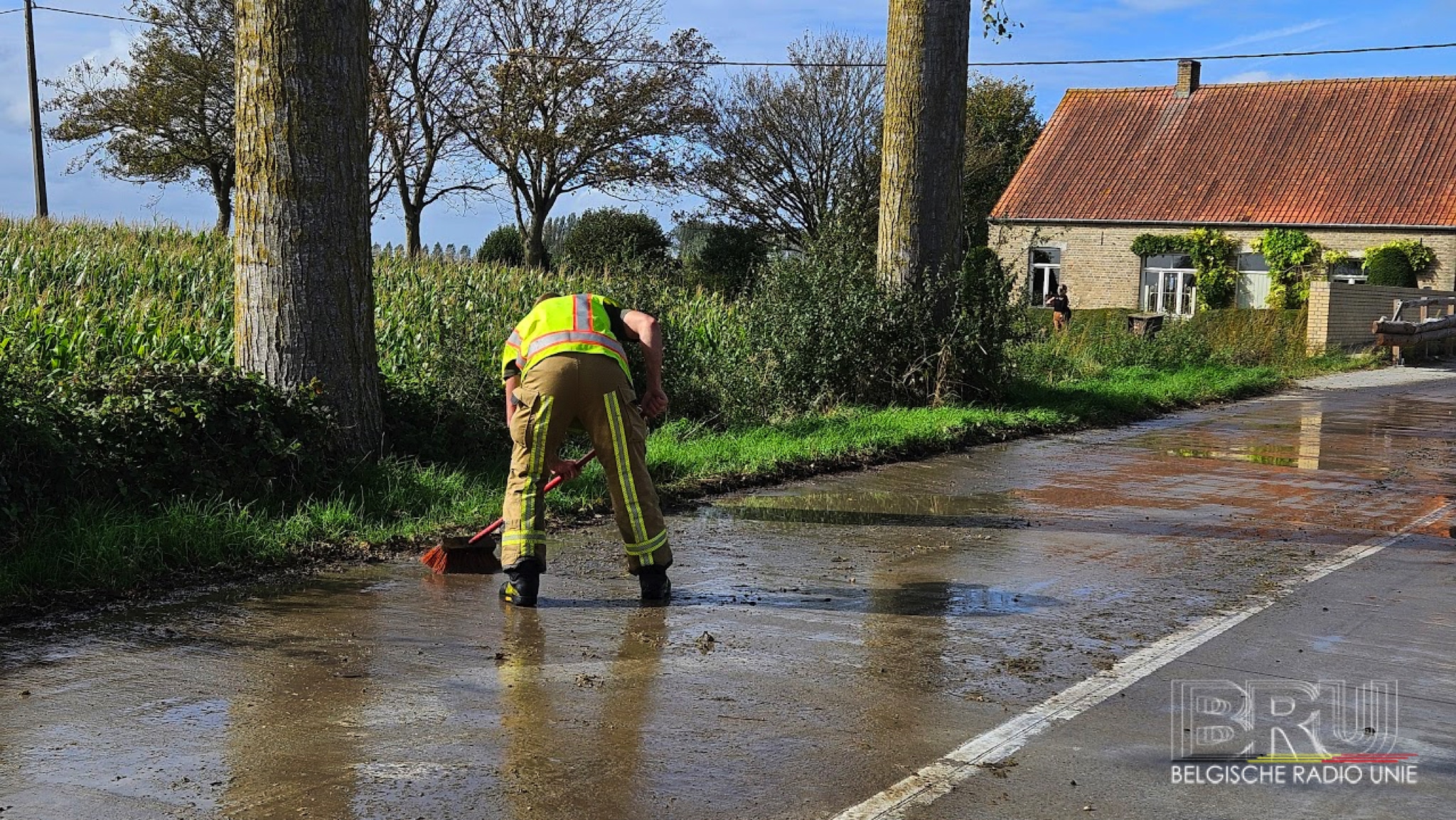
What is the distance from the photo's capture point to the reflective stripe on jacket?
667 centimetres

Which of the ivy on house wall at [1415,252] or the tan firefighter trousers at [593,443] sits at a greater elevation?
the ivy on house wall at [1415,252]

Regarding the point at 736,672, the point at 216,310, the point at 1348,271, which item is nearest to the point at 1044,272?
the point at 1348,271

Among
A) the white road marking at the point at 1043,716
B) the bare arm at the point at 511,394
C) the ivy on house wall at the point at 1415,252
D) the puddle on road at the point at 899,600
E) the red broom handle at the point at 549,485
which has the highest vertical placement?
the ivy on house wall at the point at 1415,252

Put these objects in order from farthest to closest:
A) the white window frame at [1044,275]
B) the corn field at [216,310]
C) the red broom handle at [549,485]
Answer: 1. the white window frame at [1044,275]
2. the corn field at [216,310]
3. the red broom handle at [549,485]

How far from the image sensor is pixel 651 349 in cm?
680

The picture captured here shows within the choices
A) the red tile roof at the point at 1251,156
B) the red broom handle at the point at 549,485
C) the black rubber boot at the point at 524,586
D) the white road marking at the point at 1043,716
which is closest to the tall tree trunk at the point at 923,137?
the white road marking at the point at 1043,716

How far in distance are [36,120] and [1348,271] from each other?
3432cm

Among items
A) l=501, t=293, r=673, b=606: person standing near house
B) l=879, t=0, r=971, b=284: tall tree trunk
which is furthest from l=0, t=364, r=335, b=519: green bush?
l=879, t=0, r=971, b=284: tall tree trunk

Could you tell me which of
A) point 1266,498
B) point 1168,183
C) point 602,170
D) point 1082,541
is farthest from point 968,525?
point 1168,183

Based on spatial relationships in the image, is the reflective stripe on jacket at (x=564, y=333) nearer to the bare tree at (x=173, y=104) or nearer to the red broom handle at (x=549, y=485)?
the red broom handle at (x=549, y=485)

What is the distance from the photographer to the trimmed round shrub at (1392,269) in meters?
37.0

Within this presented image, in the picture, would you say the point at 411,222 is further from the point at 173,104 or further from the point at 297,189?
the point at 297,189

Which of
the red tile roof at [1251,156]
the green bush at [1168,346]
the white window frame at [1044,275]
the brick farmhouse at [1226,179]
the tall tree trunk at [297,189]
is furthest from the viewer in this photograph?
the white window frame at [1044,275]

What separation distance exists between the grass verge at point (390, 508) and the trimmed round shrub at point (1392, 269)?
25.8 meters
